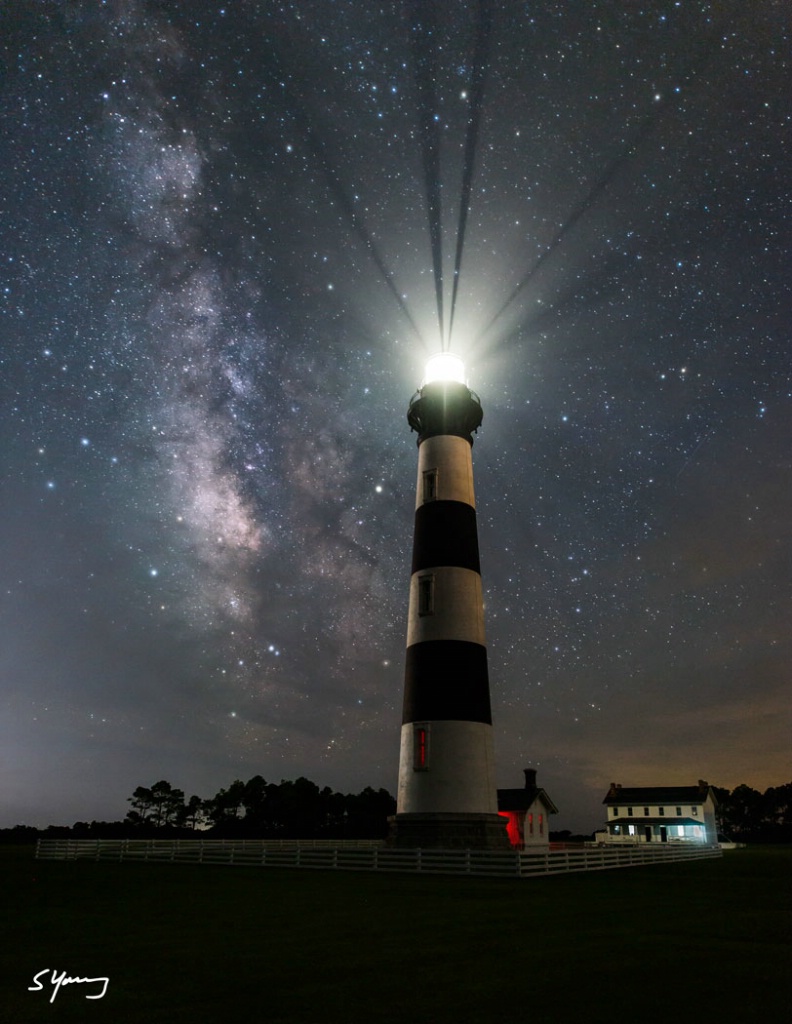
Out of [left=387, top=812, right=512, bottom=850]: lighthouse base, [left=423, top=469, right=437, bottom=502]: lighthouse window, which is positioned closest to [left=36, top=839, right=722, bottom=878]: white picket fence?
[left=387, top=812, right=512, bottom=850]: lighthouse base

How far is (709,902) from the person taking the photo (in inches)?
650

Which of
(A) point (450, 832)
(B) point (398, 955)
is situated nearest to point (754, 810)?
(A) point (450, 832)

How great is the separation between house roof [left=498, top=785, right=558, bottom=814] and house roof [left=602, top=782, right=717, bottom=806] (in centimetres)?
2956

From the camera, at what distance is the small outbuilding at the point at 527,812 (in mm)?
37594

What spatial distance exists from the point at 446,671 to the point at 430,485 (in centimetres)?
794

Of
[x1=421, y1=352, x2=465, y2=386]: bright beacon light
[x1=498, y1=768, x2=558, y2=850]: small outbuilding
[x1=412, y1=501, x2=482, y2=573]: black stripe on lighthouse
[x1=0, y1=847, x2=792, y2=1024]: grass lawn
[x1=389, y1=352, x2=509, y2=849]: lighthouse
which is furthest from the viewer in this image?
[x1=498, y1=768, x2=558, y2=850]: small outbuilding

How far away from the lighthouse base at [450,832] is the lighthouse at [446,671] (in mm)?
32

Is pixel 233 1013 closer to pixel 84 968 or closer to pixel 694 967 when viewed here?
pixel 84 968

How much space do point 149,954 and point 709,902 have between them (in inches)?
506

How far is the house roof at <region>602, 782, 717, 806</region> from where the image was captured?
6538 centimetres

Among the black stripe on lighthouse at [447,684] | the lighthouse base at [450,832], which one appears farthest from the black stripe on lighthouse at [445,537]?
the lighthouse base at [450,832]

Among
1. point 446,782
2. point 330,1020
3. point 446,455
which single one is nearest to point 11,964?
point 330,1020
